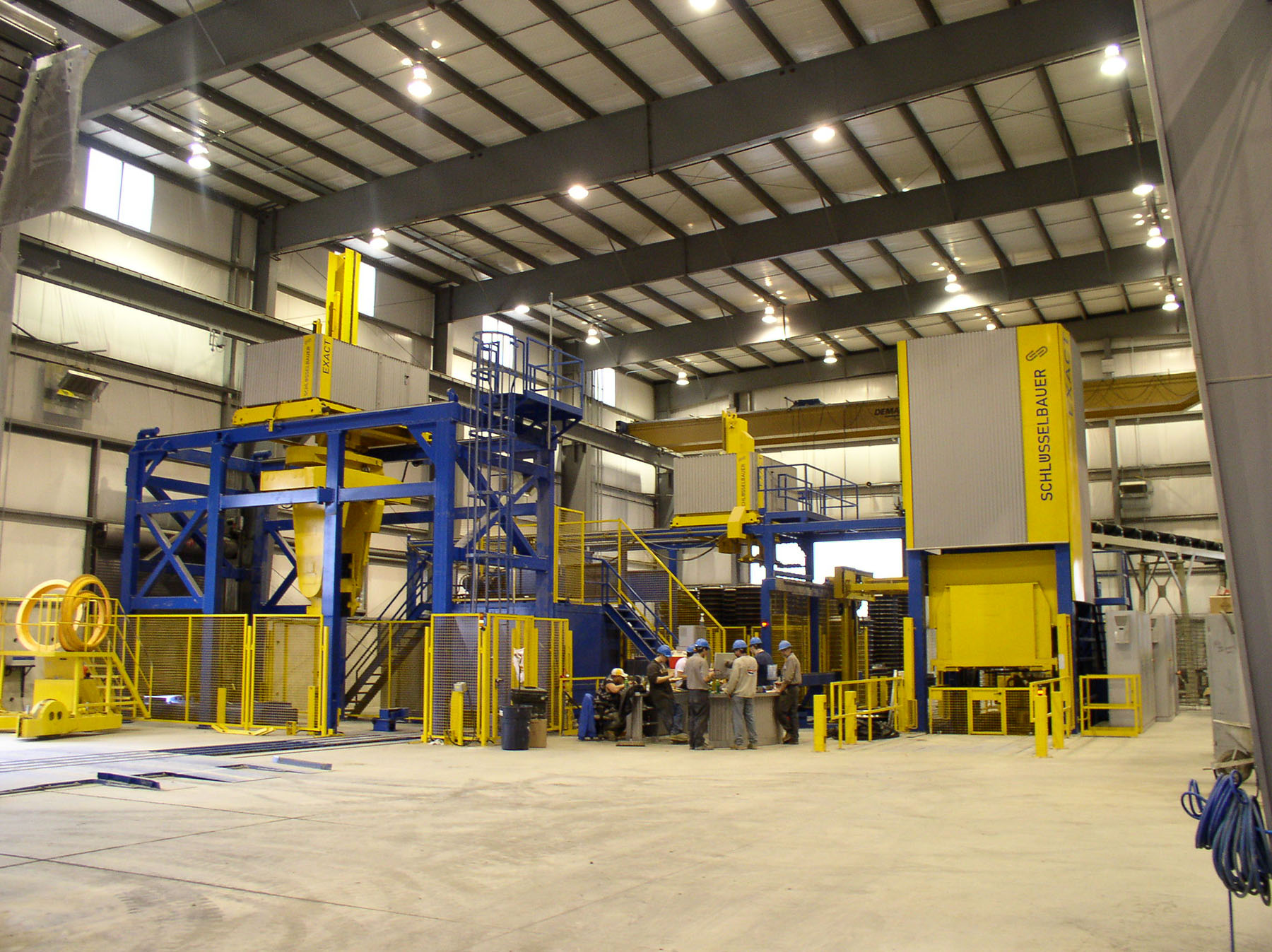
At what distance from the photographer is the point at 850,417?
36.8 meters

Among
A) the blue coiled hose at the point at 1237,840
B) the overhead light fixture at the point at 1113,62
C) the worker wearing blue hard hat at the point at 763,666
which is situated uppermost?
the overhead light fixture at the point at 1113,62

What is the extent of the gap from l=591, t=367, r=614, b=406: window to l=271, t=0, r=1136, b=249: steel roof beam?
50.5 feet

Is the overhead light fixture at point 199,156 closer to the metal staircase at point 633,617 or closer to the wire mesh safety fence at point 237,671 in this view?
the wire mesh safety fence at point 237,671

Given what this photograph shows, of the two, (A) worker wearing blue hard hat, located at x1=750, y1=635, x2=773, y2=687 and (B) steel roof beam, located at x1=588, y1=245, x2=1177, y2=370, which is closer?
(A) worker wearing blue hard hat, located at x1=750, y1=635, x2=773, y2=687

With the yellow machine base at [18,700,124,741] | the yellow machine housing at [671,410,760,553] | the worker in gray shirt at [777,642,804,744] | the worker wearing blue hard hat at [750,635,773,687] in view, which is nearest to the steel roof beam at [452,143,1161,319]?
the yellow machine housing at [671,410,760,553]

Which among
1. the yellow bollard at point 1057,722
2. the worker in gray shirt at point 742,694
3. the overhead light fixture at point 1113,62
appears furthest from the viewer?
the overhead light fixture at point 1113,62

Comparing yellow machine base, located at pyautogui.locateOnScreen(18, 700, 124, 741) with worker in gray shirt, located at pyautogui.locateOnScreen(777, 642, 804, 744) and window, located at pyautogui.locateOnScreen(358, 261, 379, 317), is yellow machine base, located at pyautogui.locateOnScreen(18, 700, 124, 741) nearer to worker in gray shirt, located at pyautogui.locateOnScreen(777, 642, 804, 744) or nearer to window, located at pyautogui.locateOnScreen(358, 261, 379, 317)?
worker in gray shirt, located at pyautogui.locateOnScreen(777, 642, 804, 744)

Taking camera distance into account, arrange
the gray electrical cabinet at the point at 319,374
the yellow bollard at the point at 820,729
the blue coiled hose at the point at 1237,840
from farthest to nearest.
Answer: the gray electrical cabinet at the point at 319,374 < the yellow bollard at the point at 820,729 < the blue coiled hose at the point at 1237,840

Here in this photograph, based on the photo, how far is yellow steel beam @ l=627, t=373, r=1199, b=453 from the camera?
33.7 m

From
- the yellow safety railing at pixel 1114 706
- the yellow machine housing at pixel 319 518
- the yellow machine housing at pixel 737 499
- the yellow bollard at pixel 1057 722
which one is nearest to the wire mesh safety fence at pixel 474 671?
the yellow machine housing at pixel 319 518

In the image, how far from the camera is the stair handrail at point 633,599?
77.9 ft

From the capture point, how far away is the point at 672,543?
3027 centimetres

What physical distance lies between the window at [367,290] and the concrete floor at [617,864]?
2021 centimetres

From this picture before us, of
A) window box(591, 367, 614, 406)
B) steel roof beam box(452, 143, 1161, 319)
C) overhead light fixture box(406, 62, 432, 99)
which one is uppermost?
overhead light fixture box(406, 62, 432, 99)
